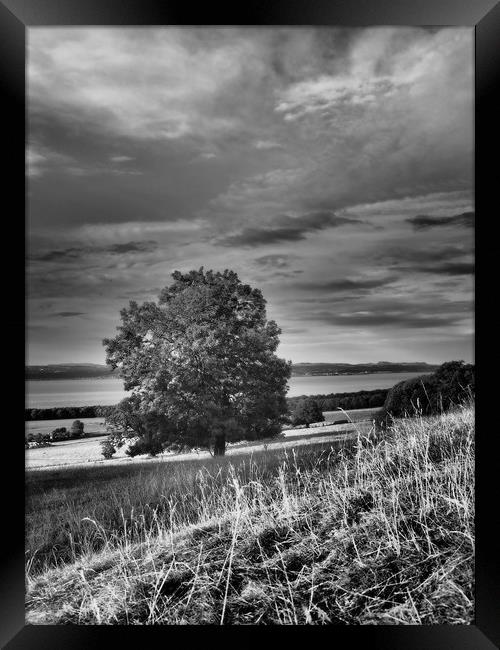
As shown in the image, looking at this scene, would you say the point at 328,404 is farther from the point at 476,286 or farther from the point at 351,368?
the point at 476,286

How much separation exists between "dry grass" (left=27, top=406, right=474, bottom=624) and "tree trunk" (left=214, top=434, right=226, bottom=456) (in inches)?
3.9

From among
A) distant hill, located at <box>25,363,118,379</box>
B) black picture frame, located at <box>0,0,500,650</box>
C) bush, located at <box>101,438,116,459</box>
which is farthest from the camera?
bush, located at <box>101,438,116,459</box>

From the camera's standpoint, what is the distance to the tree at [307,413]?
3.10 meters

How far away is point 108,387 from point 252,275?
3.80ft


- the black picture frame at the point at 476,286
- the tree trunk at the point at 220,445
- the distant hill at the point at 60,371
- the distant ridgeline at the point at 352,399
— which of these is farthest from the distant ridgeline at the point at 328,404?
the black picture frame at the point at 476,286

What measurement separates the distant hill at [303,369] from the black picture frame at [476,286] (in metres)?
0.57

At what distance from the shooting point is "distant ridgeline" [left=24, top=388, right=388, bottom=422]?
9.83 ft

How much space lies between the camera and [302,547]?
2467mm

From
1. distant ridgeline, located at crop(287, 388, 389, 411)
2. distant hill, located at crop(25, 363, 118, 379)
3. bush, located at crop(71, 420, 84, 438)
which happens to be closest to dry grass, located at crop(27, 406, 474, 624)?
distant ridgeline, located at crop(287, 388, 389, 411)

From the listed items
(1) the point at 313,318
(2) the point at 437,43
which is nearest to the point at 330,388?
(1) the point at 313,318

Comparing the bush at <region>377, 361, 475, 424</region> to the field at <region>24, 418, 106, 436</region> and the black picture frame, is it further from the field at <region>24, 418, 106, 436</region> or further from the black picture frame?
the field at <region>24, 418, 106, 436</region>

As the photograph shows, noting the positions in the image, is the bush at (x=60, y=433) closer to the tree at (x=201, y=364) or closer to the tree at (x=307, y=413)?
the tree at (x=201, y=364)

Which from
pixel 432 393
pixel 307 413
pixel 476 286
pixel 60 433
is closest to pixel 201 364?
pixel 307 413

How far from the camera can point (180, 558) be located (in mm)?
2580
